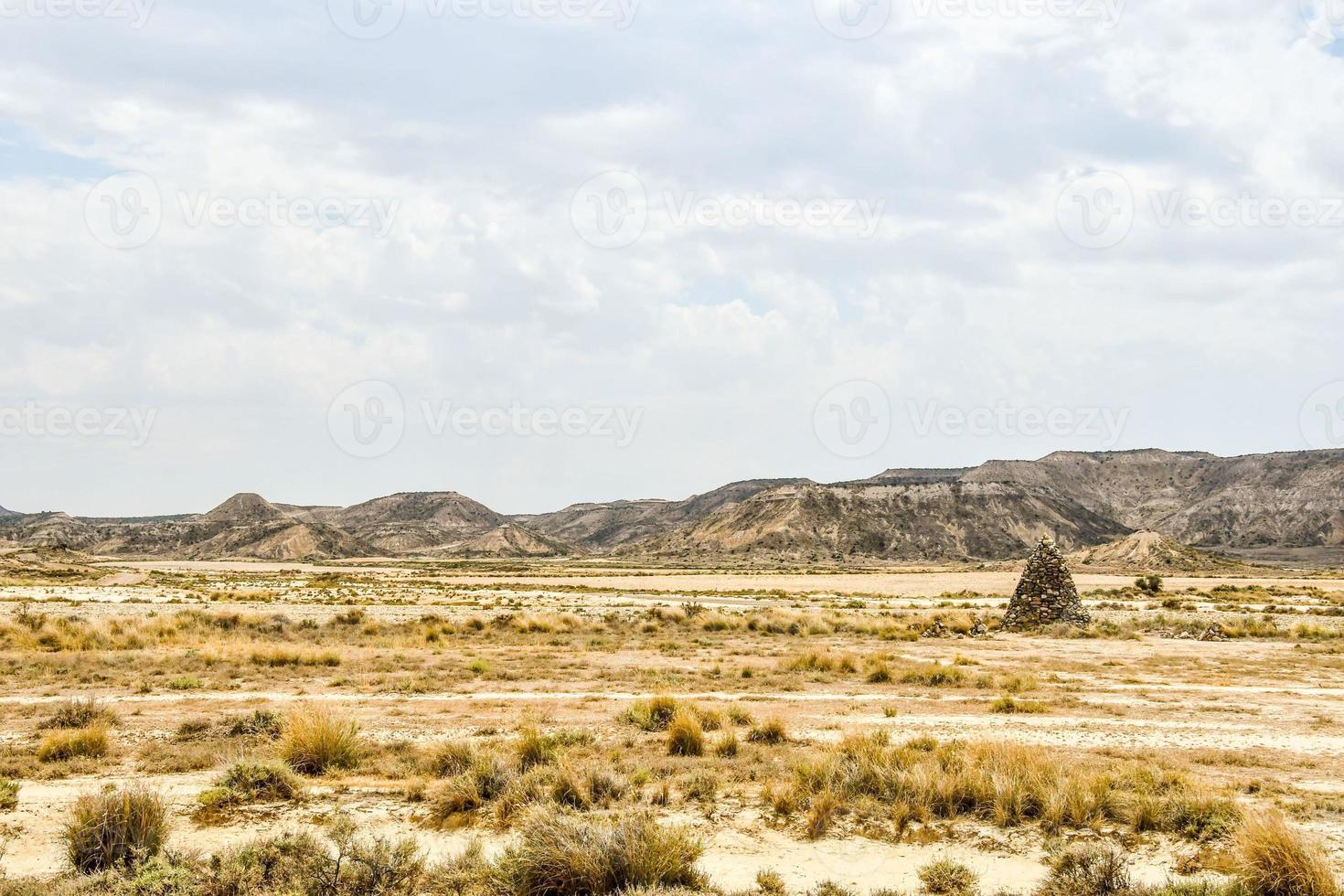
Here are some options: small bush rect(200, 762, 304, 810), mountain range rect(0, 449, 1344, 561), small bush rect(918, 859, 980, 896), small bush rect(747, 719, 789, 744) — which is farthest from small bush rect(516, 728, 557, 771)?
mountain range rect(0, 449, 1344, 561)

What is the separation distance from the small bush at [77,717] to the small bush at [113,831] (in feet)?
22.5

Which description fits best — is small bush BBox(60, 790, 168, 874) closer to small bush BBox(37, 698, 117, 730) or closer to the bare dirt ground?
the bare dirt ground

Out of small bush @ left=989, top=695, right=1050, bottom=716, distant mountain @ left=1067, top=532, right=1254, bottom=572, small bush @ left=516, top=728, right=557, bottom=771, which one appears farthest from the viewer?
distant mountain @ left=1067, top=532, right=1254, bottom=572

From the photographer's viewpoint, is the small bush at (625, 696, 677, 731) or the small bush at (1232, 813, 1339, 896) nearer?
the small bush at (1232, 813, 1339, 896)

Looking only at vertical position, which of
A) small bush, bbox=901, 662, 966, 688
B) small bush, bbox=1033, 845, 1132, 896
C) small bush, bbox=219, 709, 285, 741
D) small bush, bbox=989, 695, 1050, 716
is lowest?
small bush, bbox=901, 662, 966, 688

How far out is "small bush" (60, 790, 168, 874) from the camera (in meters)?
7.79

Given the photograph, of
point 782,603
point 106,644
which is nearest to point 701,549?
point 782,603

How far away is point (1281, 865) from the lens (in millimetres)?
6992

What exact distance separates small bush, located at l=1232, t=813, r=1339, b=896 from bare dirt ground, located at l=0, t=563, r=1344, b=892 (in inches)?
28.9

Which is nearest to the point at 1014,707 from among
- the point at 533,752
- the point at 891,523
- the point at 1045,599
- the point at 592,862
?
the point at 533,752

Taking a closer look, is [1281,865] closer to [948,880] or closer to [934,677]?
[948,880]

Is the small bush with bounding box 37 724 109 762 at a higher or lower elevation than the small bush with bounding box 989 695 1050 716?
higher

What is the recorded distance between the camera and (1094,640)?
3194 cm

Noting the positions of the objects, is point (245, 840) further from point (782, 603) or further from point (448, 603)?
point (782, 603)
